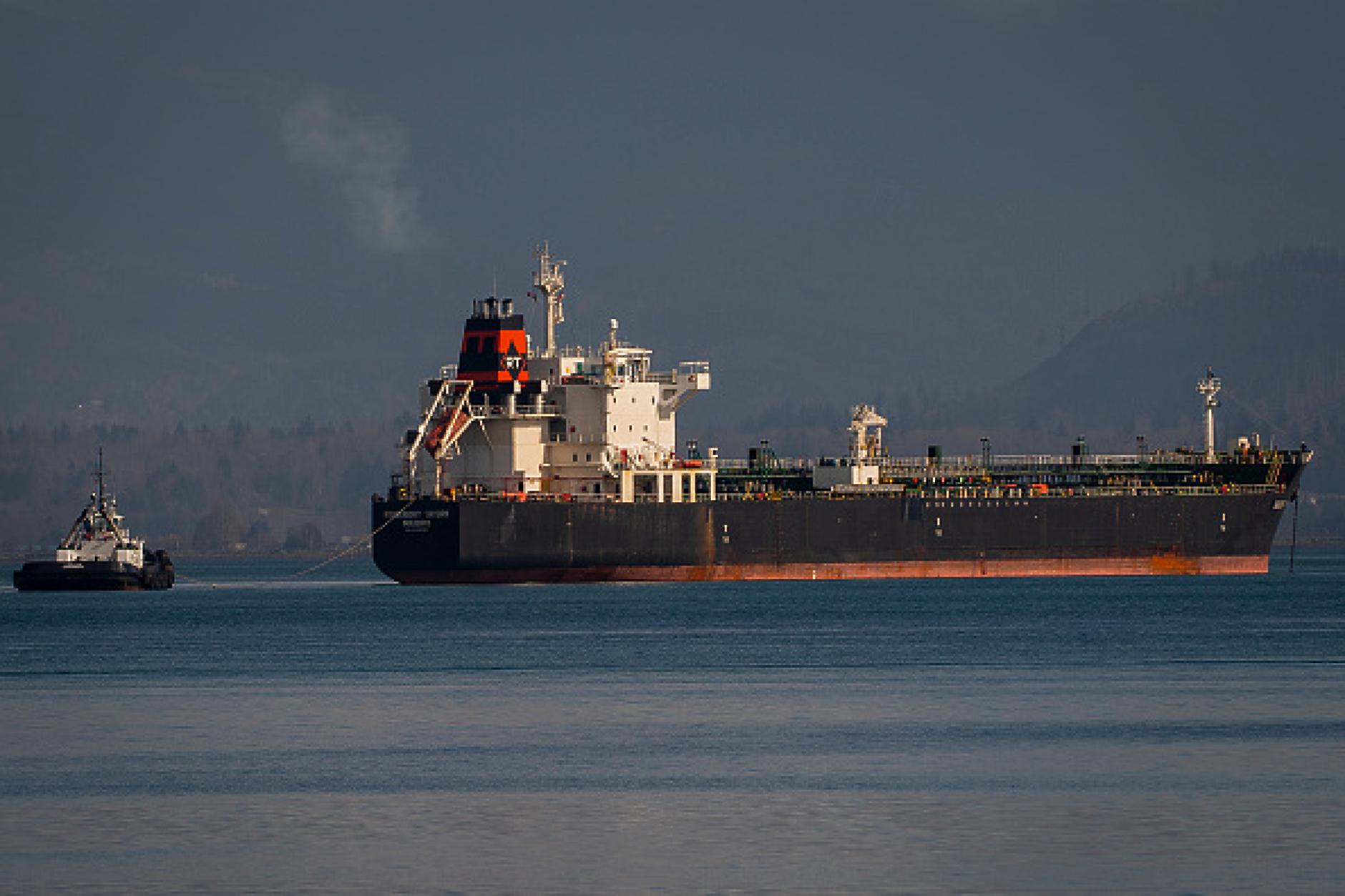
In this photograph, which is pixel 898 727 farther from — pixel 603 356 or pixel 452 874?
pixel 603 356

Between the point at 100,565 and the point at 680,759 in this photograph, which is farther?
the point at 100,565

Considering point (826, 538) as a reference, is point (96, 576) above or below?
below

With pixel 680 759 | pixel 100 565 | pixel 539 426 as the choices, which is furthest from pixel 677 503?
pixel 680 759

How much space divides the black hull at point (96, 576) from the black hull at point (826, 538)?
42.4 ft

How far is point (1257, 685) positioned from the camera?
49.2m

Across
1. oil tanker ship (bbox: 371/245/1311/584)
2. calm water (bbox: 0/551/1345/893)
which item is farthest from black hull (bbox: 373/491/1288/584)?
calm water (bbox: 0/551/1345/893)

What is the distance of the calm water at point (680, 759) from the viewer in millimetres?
26594

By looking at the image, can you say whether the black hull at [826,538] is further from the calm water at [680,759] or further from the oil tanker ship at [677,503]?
the calm water at [680,759]

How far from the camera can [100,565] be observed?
348 ft

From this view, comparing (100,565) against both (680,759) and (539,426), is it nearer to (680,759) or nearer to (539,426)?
(539,426)

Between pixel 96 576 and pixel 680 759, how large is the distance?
242 feet

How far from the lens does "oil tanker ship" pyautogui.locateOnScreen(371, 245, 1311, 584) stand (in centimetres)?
9638

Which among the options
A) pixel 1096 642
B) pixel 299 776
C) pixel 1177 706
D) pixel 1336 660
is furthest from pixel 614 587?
pixel 299 776

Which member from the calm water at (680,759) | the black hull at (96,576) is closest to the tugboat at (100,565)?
the black hull at (96,576)
